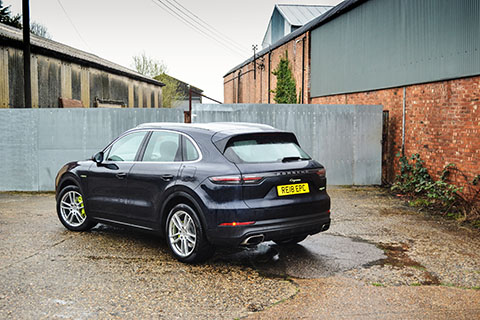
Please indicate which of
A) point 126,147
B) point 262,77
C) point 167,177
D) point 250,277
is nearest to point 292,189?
point 250,277

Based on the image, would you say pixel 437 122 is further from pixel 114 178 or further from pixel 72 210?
pixel 72 210

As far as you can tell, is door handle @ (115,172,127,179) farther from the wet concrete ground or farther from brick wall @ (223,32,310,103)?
brick wall @ (223,32,310,103)

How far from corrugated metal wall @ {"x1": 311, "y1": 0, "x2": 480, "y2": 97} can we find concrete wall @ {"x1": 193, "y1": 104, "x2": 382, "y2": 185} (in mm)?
1407

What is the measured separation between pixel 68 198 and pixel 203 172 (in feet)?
10.6

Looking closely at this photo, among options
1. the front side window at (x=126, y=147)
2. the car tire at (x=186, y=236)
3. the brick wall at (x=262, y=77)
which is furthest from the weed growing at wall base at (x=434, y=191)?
the brick wall at (x=262, y=77)

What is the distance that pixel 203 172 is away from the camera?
5570 mm

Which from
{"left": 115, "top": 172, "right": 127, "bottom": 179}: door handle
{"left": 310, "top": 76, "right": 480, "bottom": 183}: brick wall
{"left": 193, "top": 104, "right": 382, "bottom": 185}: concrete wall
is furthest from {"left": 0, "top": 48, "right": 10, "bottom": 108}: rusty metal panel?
{"left": 310, "top": 76, "right": 480, "bottom": 183}: brick wall

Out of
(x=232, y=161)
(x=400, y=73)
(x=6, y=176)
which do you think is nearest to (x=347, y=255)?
(x=232, y=161)

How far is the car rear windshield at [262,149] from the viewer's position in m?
5.62

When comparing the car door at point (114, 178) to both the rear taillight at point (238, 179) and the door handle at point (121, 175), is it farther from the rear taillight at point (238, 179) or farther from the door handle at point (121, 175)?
the rear taillight at point (238, 179)

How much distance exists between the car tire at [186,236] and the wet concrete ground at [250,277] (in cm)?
13

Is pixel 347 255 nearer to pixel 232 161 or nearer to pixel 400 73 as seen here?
pixel 232 161

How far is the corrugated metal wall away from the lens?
32.6 feet

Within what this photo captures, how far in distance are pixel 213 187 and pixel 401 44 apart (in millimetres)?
8961
